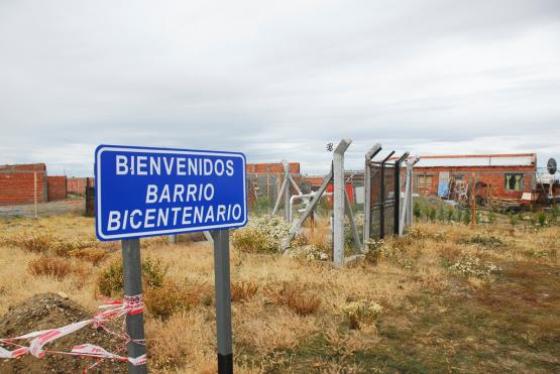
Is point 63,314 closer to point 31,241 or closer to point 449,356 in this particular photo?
point 449,356

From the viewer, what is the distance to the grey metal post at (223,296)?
258 centimetres

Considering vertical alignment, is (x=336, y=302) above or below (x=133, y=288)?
below

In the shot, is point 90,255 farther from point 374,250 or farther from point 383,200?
point 383,200

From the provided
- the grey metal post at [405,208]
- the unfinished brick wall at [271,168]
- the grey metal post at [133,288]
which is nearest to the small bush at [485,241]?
the grey metal post at [405,208]

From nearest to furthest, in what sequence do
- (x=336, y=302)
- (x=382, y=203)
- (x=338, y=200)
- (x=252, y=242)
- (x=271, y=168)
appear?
(x=336, y=302) < (x=338, y=200) < (x=252, y=242) < (x=382, y=203) < (x=271, y=168)

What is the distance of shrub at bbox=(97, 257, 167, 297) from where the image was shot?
5.87m

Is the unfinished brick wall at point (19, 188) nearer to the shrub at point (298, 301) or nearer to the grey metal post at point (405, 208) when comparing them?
the grey metal post at point (405, 208)

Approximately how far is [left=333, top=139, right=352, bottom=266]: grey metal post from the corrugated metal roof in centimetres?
2182

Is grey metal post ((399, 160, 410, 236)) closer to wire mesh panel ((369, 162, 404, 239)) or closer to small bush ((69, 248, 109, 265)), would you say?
wire mesh panel ((369, 162, 404, 239))

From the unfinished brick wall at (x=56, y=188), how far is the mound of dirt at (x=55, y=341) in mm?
27780

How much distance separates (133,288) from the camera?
2061mm

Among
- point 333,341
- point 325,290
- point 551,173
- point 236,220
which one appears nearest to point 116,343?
point 333,341

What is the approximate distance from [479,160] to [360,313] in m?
26.3

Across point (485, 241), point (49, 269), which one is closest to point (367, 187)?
point (485, 241)
